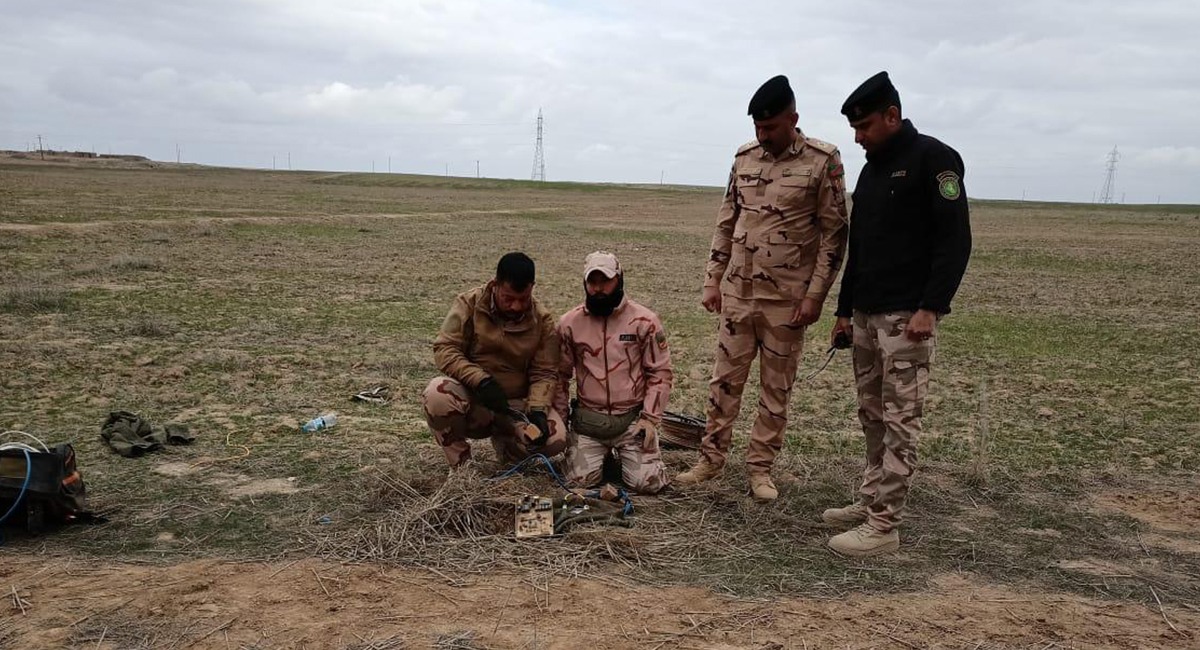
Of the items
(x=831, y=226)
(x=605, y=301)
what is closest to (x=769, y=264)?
(x=831, y=226)

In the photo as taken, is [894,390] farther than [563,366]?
No

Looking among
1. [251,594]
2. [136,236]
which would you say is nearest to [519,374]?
[251,594]

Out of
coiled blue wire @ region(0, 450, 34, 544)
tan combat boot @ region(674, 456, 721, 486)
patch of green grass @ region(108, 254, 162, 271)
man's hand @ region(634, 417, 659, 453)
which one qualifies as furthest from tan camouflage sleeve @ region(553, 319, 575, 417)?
patch of green grass @ region(108, 254, 162, 271)

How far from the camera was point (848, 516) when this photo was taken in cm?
414

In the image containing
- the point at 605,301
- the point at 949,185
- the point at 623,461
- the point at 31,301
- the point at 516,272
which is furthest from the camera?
the point at 31,301

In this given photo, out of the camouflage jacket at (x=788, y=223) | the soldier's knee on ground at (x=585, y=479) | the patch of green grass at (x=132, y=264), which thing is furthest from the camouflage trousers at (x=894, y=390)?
the patch of green grass at (x=132, y=264)

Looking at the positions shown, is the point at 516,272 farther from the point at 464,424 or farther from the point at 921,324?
the point at 921,324

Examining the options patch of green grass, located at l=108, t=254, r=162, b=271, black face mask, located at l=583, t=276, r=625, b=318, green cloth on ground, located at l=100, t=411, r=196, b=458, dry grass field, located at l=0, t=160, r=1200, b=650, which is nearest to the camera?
dry grass field, located at l=0, t=160, r=1200, b=650

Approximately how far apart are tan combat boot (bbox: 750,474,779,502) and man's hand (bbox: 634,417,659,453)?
558 millimetres

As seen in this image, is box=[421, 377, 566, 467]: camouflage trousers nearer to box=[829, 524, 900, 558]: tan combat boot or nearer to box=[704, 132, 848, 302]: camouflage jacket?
box=[704, 132, 848, 302]: camouflage jacket

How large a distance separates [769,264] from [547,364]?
128 cm

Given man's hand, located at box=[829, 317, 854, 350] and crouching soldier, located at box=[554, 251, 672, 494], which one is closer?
man's hand, located at box=[829, 317, 854, 350]

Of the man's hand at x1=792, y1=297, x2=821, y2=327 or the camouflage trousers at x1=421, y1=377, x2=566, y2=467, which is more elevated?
the man's hand at x1=792, y1=297, x2=821, y2=327

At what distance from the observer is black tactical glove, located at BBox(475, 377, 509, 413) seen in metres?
4.32
